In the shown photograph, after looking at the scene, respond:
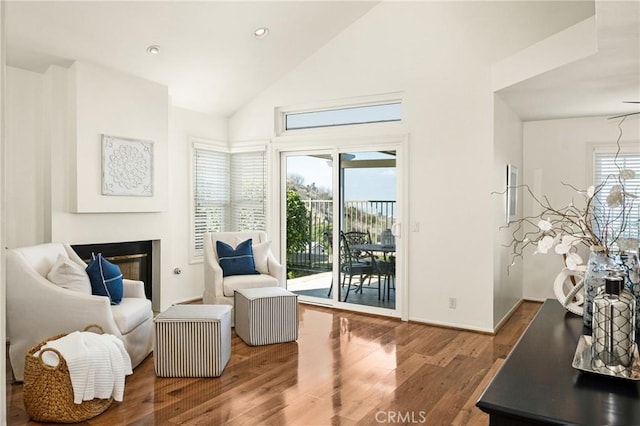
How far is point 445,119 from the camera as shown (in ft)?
15.8

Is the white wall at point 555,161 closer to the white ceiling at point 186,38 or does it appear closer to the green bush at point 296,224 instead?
the white ceiling at point 186,38

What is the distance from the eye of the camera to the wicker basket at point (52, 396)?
8.62ft

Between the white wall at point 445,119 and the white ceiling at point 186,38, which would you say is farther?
the white wall at point 445,119

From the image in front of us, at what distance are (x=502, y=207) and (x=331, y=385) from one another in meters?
2.78

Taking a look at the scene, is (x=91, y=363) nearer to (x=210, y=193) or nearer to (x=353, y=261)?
(x=353, y=261)

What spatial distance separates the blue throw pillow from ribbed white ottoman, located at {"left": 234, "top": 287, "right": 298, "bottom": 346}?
106 cm

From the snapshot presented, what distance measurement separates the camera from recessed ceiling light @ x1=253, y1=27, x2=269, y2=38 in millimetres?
4672

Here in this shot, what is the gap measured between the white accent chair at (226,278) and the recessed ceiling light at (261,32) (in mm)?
2176

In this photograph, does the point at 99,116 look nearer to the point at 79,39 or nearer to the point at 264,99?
the point at 79,39

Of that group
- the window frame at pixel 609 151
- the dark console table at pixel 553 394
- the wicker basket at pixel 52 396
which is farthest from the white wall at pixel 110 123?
the window frame at pixel 609 151

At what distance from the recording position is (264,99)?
238 inches

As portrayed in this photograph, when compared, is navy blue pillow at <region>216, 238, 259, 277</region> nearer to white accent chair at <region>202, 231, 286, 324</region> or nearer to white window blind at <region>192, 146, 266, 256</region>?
white accent chair at <region>202, 231, 286, 324</region>

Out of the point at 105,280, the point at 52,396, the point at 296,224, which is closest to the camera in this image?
the point at 52,396

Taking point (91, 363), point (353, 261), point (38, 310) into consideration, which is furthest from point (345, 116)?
point (91, 363)
